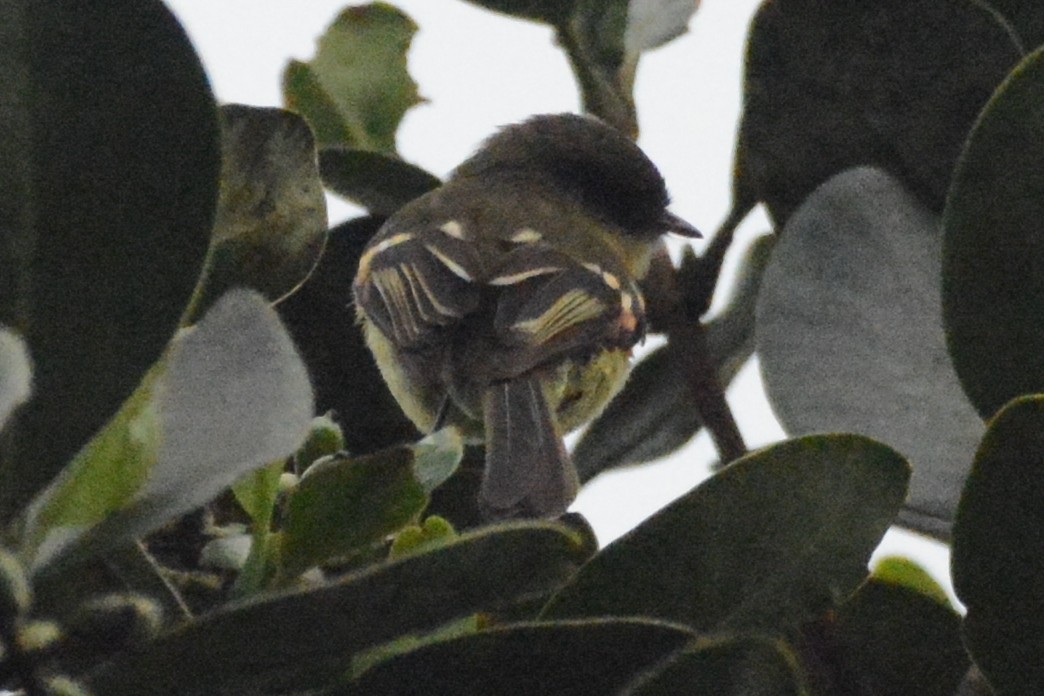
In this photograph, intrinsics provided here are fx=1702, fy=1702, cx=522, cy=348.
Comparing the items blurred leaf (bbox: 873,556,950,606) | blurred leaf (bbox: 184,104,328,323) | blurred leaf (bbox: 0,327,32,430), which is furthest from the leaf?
blurred leaf (bbox: 0,327,32,430)

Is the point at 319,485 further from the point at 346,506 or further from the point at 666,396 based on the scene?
the point at 666,396

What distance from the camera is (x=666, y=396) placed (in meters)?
2.52

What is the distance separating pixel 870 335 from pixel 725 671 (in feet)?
2.80

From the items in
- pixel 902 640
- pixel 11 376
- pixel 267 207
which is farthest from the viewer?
pixel 267 207

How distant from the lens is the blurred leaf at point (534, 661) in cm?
109

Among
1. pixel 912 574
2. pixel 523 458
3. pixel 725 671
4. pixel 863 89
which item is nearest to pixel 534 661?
pixel 725 671

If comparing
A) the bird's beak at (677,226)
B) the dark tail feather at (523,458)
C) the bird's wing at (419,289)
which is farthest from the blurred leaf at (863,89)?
the bird's beak at (677,226)

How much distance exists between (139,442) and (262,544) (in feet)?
0.86

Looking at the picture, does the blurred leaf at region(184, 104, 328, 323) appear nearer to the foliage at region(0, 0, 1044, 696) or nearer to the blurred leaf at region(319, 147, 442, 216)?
the foliage at region(0, 0, 1044, 696)

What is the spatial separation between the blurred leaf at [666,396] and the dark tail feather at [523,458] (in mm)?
162

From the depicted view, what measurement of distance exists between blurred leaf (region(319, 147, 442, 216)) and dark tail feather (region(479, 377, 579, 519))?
46cm

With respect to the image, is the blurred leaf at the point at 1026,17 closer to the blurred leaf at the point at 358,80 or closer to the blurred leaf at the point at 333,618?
the blurred leaf at the point at 358,80

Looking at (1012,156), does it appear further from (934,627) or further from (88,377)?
(88,377)

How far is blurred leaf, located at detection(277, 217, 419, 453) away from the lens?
2.38m
